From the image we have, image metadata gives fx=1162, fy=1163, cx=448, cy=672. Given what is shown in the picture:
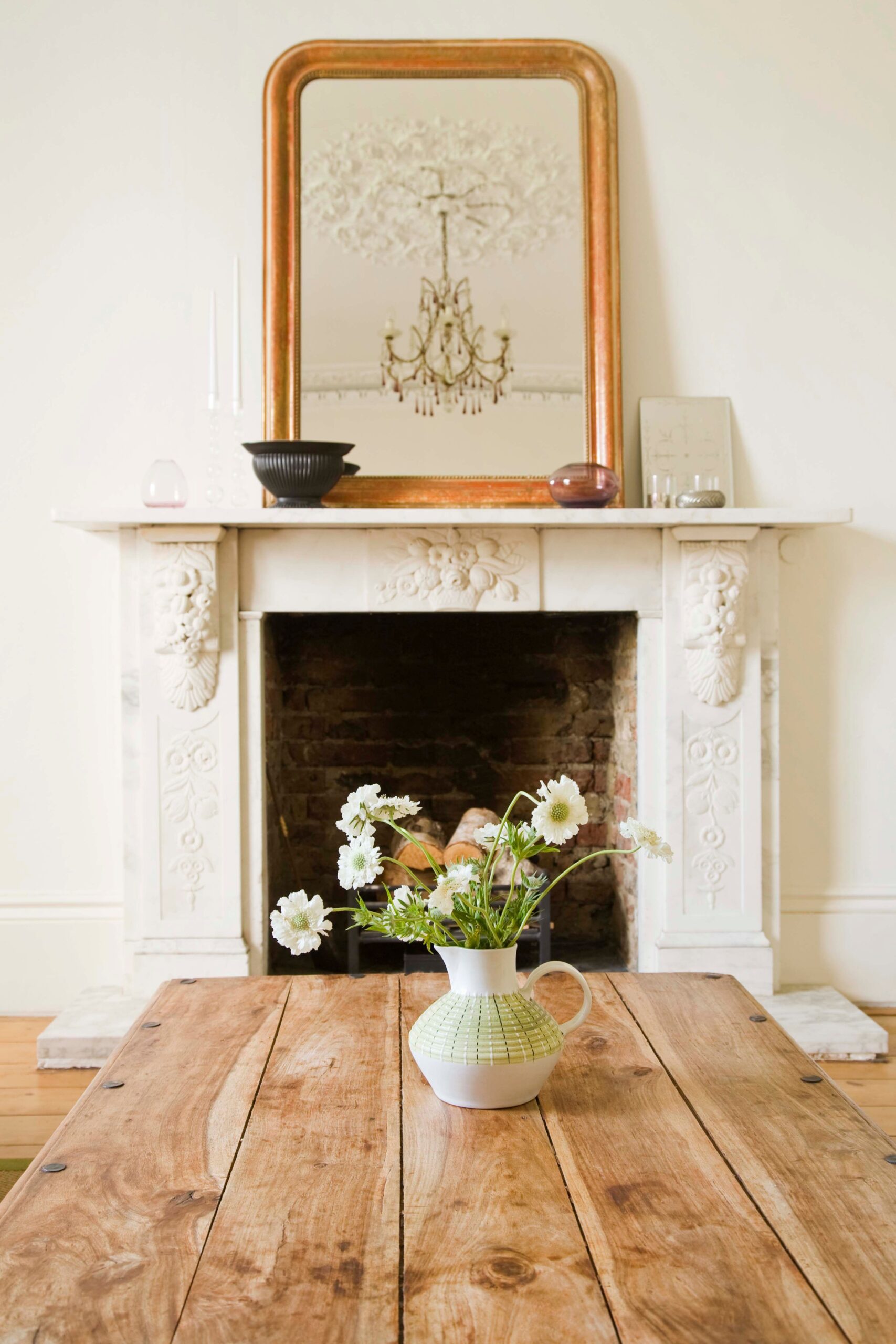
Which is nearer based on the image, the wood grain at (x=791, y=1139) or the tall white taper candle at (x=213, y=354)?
the wood grain at (x=791, y=1139)

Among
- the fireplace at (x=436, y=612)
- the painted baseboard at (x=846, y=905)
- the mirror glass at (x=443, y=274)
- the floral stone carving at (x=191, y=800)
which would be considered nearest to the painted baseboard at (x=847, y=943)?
the painted baseboard at (x=846, y=905)

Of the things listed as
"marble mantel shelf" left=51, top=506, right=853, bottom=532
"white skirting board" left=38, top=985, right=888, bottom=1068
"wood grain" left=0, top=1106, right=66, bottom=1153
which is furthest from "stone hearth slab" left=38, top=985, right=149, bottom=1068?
"marble mantel shelf" left=51, top=506, right=853, bottom=532

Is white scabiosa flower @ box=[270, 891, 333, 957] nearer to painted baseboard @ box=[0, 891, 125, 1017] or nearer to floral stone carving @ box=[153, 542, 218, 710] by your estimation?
floral stone carving @ box=[153, 542, 218, 710]

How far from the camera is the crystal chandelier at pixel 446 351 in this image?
128 inches

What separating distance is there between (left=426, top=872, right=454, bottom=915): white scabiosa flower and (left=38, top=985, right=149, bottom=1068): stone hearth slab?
71.1 inches

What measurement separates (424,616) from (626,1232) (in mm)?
2618

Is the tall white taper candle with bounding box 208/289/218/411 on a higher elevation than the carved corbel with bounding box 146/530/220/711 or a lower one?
higher

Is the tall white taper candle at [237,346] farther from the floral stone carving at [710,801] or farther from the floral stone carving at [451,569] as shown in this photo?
the floral stone carving at [710,801]

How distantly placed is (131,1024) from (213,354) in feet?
5.87

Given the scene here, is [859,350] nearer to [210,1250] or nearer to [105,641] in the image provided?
[105,641]

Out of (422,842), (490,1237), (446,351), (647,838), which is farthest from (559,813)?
(446,351)

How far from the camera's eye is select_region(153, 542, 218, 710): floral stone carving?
3.07m

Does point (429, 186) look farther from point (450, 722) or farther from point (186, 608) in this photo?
point (450, 722)

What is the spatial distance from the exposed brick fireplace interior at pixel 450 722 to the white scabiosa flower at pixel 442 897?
7.52ft
